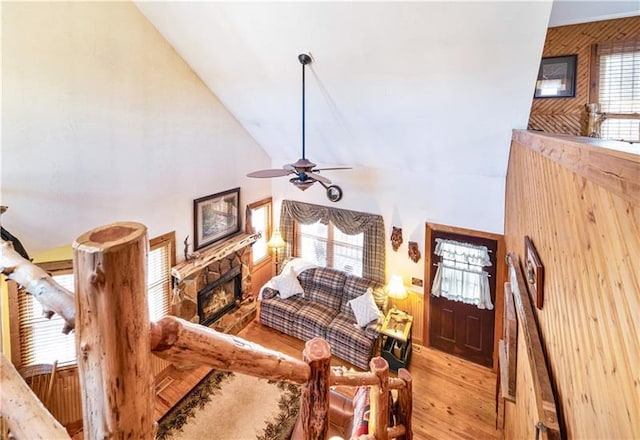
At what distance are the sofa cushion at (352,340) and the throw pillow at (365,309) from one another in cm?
9

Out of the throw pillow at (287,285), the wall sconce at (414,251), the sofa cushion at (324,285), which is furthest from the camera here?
the throw pillow at (287,285)

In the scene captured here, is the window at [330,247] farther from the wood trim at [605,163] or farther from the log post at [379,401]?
the wood trim at [605,163]

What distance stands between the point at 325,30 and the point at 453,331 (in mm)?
4825

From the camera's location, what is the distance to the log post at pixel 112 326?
0.72m

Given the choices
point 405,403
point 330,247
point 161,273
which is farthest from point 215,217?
point 405,403

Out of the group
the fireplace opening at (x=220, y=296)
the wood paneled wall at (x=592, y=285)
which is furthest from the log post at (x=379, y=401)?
the fireplace opening at (x=220, y=296)

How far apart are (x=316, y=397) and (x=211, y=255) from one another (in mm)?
4195

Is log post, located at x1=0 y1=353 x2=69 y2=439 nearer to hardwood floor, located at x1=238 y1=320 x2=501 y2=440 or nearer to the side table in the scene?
hardwood floor, located at x1=238 y1=320 x2=501 y2=440

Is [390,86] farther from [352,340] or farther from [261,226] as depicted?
[261,226]

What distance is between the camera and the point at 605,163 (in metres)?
1.15

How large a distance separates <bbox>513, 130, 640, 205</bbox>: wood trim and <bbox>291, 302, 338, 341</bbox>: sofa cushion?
4.39m

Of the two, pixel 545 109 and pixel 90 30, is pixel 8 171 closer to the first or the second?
pixel 90 30

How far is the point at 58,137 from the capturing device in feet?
11.3

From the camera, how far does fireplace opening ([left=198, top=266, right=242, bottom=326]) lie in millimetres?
5445
